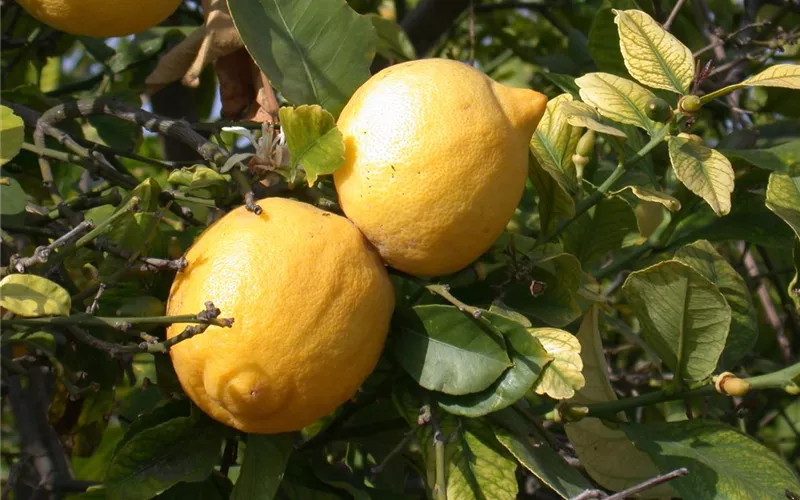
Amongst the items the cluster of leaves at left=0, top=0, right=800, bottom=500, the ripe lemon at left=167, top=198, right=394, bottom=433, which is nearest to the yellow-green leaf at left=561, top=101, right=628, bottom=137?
the cluster of leaves at left=0, top=0, right=800, bottom=500

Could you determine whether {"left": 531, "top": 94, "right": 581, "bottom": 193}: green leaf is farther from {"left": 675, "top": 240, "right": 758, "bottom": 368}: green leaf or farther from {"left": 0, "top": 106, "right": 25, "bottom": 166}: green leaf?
{"left": 0, "top": 106, "right": 25, "bottom": 166}: green leaf

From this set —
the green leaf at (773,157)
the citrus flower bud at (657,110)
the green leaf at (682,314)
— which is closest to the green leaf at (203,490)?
the green leaf at (682,314)

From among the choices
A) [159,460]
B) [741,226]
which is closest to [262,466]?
[159,460]

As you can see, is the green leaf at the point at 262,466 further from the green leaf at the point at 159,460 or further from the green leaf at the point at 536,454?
the green leaf at the point at 536,454

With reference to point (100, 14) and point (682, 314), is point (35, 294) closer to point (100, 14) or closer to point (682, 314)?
point (100, 14)

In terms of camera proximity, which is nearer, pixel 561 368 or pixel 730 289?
pixel 561 368

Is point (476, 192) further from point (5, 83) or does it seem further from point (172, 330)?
point (5, 83)
